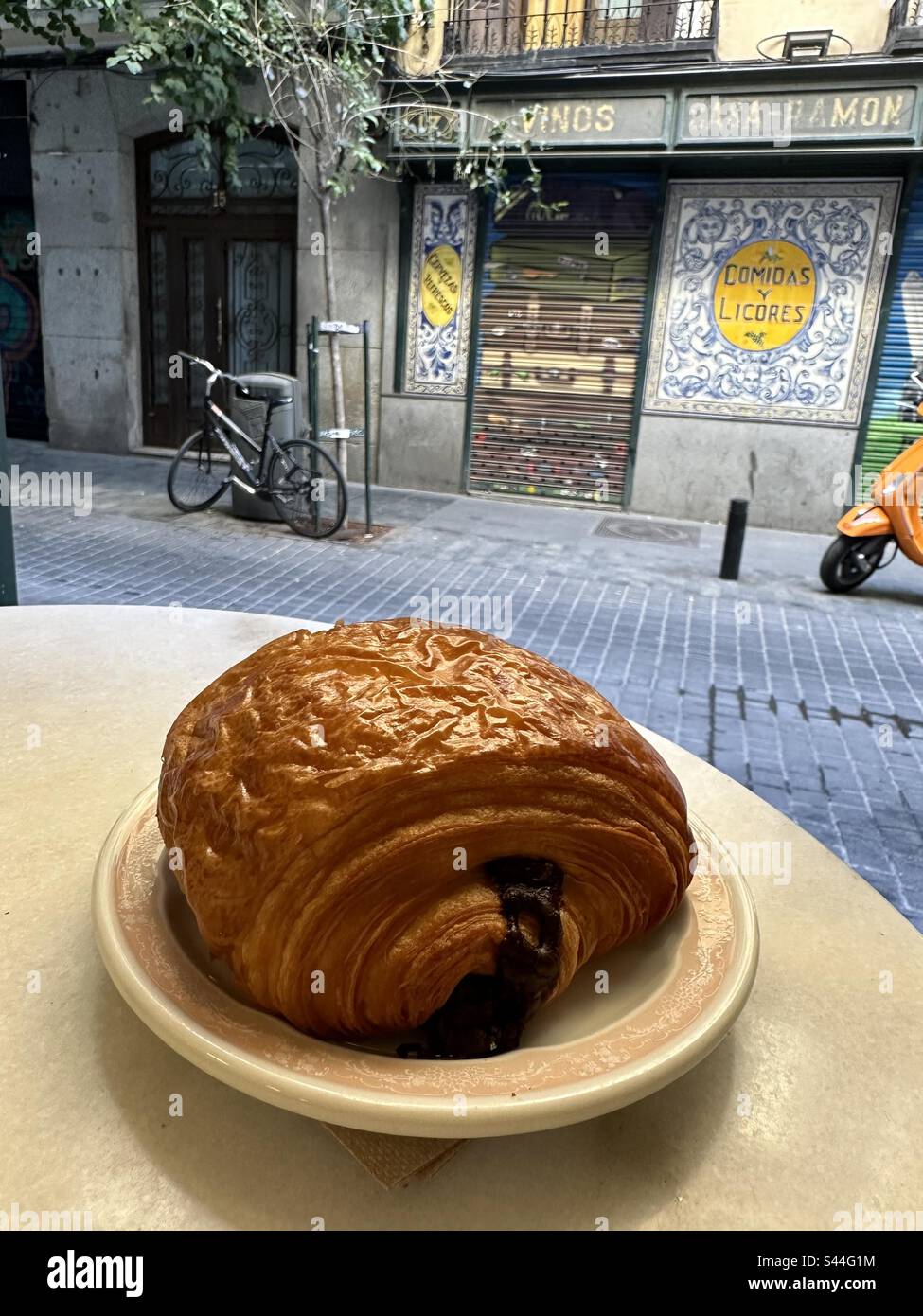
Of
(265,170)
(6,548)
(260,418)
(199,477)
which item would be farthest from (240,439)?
(6,548)

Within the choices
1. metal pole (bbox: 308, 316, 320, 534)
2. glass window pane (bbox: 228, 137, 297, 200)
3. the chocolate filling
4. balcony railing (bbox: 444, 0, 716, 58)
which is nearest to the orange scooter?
metal pole (bbox: 308, 316, 320, 534)

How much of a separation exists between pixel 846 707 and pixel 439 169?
6.69 metres

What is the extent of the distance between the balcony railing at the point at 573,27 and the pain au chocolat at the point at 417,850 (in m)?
8.38

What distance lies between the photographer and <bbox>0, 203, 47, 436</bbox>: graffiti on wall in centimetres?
1054

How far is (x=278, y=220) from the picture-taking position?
934 cm

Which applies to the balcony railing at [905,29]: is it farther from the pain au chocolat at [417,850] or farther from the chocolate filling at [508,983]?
the chocolate filling at [508,983]

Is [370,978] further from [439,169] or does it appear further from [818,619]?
[439,169]

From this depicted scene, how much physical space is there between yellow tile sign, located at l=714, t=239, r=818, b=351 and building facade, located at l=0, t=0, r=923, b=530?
23mm

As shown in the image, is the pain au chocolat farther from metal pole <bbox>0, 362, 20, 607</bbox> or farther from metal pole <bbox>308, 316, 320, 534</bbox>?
metal pole <bbox>308, 316, 320, 534</bbox>

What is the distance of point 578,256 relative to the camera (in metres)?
8.43

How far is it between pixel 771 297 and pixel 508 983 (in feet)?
27.7

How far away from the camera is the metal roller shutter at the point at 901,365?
7.53 m

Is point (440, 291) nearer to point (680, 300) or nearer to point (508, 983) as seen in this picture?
point (680, 300)
